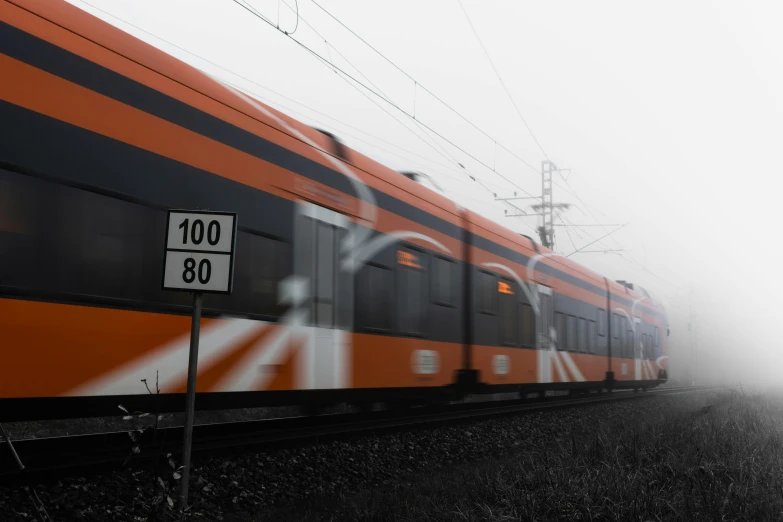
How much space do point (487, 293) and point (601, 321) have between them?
8416 millimetres

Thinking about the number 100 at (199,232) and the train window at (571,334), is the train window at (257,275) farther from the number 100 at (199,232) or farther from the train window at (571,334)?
the train window at (571,334)

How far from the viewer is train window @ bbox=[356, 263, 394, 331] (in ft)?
30.6

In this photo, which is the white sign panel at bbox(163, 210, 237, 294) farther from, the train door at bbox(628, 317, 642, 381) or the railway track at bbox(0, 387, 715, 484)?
the train door at bbox(628, 317, 642, 381)

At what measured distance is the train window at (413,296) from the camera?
33.9 feet

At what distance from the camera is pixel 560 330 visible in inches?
674

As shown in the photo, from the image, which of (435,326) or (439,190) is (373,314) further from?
(439,190)

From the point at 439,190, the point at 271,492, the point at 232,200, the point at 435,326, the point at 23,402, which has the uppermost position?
the point at 439,190

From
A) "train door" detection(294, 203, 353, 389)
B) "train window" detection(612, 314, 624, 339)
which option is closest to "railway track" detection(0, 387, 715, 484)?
"train door" detection(294, 203, 353, 389)

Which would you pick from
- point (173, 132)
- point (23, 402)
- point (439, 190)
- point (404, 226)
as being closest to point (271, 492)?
point (23, 402)

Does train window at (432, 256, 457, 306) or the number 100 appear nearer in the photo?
the number 100

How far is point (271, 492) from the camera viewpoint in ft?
20.8

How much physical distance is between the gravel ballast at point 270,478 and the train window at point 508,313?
3.13 meters

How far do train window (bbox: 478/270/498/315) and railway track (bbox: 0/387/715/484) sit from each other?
6.82 feet

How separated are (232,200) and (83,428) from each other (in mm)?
5222
